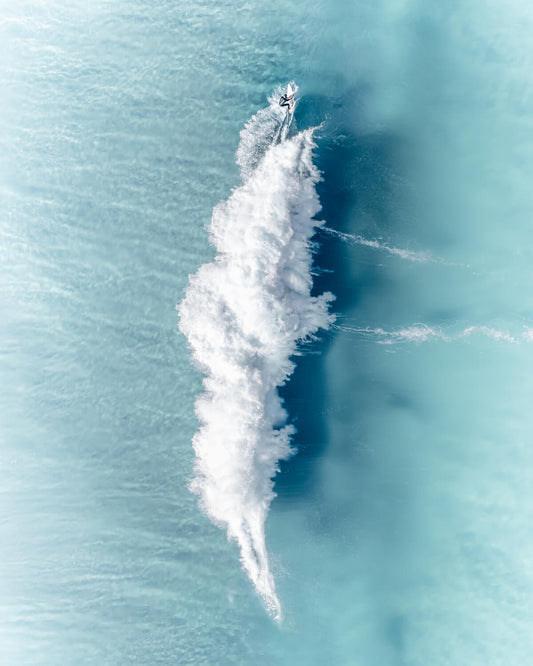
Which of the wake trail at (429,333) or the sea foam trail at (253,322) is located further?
the wake trail at (429,333)

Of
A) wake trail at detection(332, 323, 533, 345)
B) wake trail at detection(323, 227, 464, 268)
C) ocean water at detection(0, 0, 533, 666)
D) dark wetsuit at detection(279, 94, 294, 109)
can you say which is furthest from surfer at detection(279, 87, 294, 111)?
wake trail at detection(332, 323, 533, 345)

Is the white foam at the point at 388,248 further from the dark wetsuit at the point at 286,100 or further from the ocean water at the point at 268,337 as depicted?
the dark wetsuit at the point at 286,100

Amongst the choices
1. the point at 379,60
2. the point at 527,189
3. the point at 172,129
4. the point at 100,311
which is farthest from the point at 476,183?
the point at 100,311

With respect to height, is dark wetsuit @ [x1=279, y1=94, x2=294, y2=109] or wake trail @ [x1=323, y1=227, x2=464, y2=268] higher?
dark wetsuit @ [x1=279, y1=94, x2=294, y2=109]

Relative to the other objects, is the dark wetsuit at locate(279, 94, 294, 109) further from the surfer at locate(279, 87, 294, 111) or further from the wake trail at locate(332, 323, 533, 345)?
the wake trail at locate(332, 323, 533, 345)

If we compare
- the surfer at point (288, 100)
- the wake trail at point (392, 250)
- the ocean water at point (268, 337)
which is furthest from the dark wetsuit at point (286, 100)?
the wake trail at point (392, 250)

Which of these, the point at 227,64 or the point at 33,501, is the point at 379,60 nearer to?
the point at 227,64
